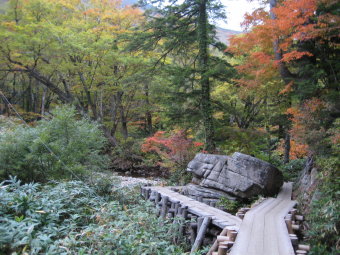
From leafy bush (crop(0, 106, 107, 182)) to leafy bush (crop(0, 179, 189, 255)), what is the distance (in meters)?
2.41

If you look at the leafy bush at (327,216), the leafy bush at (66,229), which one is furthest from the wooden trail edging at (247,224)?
the leafy bush at (66,229)

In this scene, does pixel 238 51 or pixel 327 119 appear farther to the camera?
pixel 238 51

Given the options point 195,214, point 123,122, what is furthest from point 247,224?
point 123,122

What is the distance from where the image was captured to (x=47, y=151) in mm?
7520

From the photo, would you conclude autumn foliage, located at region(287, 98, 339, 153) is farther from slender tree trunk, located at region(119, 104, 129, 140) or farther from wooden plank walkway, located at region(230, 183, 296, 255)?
slender tree trunk, located at region(119, 104, 129, 140)

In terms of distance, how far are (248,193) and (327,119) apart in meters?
2.81

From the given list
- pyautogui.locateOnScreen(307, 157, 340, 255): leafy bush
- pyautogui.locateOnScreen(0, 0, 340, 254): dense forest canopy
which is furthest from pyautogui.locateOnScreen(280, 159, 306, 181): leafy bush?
pyautogui.locateOnScreen(307, 157, 340, 255): leafy bush

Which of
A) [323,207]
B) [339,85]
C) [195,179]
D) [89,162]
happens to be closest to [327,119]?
[339,85]

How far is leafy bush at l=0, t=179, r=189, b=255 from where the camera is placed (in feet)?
9.81

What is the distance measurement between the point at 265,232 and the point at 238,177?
3280 mm

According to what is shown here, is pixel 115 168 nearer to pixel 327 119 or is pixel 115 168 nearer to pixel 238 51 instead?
pixel 238 51

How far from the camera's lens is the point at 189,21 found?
38.1ft

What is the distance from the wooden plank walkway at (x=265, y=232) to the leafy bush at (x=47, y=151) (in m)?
4.88

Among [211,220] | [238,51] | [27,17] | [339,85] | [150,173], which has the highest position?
[27,17]
